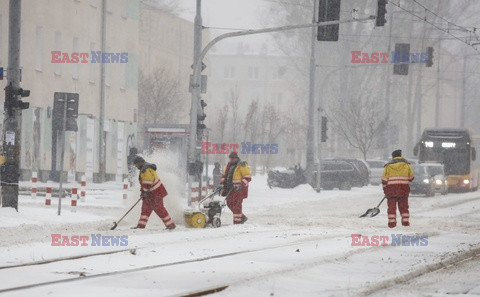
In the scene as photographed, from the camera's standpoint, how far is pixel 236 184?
82.3ft

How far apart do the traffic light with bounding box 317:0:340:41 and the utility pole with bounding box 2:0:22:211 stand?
801 cm

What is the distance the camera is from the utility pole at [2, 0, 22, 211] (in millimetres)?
25172

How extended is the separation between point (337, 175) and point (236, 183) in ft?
96.1

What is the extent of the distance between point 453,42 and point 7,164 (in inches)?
3531

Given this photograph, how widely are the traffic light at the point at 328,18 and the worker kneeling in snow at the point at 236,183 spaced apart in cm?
552

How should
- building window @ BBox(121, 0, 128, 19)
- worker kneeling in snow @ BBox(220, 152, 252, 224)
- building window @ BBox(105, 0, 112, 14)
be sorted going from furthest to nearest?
building window @ BBox(121, 0, 128, 19), building window @ BBox(105, 0, 112, 14), worker kneeling in snow @ BBox(220, 152, 252, 224)

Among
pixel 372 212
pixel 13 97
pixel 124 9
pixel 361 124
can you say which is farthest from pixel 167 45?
pixel 13 97

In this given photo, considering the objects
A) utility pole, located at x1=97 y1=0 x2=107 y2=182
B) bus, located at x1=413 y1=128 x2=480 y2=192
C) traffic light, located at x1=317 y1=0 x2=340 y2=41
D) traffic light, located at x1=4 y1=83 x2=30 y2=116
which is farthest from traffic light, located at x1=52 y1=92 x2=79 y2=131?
bus, located at x1=413 y1=128 x2=480 y2=192

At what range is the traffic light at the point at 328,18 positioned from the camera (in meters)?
29.2

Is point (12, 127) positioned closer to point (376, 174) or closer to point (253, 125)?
point (253, 125)

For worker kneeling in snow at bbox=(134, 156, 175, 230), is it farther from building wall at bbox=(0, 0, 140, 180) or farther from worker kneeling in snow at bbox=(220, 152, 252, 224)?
building wall at bbox=(0, 0, 140, 180)

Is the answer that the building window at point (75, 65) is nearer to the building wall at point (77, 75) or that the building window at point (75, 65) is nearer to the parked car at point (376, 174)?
the building wall at point (77, 75)

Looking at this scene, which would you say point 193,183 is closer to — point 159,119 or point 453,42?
point 159,119

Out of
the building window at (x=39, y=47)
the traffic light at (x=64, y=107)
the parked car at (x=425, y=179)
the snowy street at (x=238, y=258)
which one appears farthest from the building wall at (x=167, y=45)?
the snowy street at (x=238, y=258)
